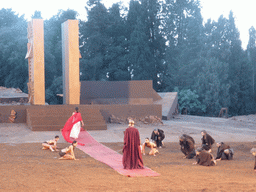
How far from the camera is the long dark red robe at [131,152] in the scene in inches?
379

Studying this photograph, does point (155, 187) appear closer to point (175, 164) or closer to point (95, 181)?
point (95, 181)

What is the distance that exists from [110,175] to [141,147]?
320cm

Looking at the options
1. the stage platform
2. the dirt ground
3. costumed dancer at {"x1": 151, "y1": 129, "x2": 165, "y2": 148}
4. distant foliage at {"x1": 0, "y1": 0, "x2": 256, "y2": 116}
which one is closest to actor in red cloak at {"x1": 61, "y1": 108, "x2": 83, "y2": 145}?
the stage platform

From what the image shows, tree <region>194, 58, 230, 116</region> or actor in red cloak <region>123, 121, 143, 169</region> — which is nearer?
actor in red cloak <region>123, 121, 143, 169</region>

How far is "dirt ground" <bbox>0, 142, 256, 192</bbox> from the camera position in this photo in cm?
781

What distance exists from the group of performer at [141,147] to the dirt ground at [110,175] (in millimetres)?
292

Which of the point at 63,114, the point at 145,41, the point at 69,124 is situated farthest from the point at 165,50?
the point at 69,124

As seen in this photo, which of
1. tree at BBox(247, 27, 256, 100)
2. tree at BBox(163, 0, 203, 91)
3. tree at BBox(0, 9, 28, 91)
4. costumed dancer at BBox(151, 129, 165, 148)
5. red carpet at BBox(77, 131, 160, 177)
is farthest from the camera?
tree at BBox(247, 27, 256, 100)

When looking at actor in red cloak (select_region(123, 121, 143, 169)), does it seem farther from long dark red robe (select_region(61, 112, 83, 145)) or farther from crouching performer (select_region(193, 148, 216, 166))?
long dark red robe (select_region(61, 112, 83, 145))

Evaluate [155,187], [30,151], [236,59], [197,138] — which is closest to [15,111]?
[30,151]

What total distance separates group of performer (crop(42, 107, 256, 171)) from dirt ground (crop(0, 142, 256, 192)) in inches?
11.5

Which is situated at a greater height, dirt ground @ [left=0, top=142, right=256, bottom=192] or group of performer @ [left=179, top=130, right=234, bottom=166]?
group of performer @ [left=179, top=130, right=234, bottom=166]

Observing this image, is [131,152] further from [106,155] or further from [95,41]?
[95,41]

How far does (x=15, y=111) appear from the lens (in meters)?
19.2
